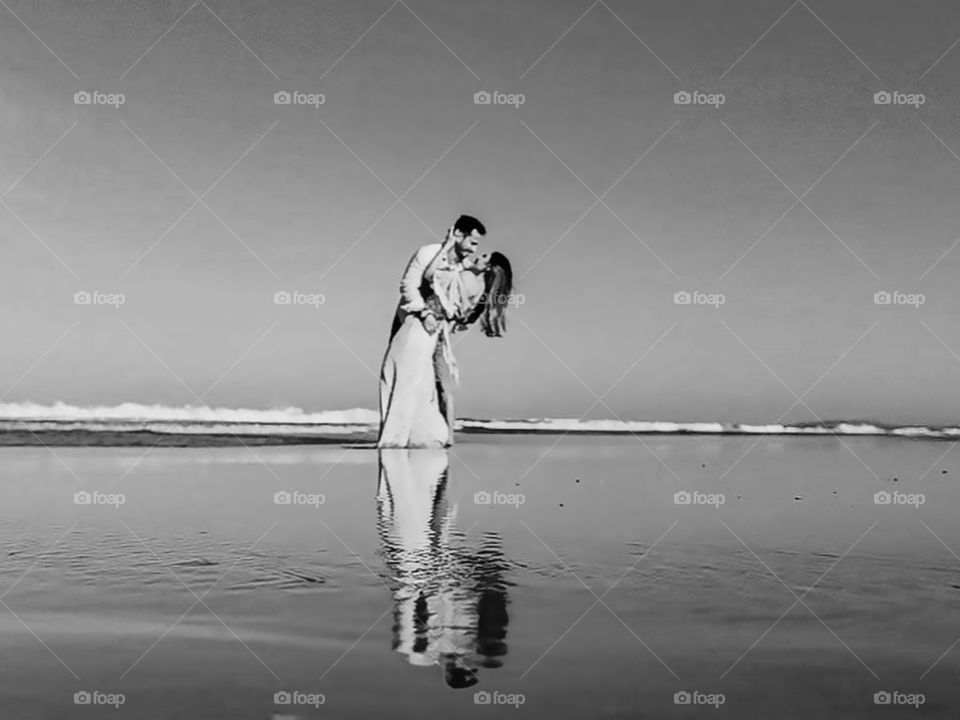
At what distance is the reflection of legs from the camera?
16.3m

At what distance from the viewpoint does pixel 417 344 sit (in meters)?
15.7

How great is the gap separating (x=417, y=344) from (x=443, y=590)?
1179 cm

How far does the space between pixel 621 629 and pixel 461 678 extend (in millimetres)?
938

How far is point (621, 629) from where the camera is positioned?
11.6 feet

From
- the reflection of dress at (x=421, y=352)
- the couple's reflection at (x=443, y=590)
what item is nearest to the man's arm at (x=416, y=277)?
the reflection of dress at (x=421, y=352)

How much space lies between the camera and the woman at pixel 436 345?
15.8 meters

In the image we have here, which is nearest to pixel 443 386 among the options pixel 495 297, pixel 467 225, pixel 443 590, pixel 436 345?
pixel 436 345

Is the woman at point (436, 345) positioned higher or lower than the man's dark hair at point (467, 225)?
lower

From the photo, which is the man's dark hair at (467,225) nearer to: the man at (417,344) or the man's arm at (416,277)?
the man at (417,344)

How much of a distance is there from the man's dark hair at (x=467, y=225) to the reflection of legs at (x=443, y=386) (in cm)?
215

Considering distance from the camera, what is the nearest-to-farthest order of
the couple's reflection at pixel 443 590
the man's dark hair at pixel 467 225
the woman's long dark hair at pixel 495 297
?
the couple's reflection at pixel 443 590
the man's dark hair at pixel 467 225
the woman's long dark hair at pixel 495 297

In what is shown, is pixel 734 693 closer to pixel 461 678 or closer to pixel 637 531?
pixel 461 678

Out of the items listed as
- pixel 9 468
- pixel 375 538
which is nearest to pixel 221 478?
pixel 9 468

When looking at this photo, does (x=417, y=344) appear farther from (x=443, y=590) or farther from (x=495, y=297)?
(x=443, y=590)
